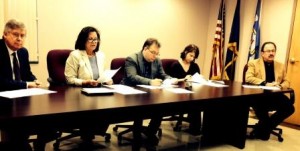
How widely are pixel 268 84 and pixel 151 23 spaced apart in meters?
2.19

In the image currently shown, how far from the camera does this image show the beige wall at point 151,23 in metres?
3.77

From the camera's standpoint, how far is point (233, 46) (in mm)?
4941

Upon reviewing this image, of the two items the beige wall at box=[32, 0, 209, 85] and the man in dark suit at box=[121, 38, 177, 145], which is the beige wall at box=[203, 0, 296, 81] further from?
the man in dark suit at box=[121, 38, 177, 145]

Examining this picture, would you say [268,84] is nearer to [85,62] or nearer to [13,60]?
[85,62]

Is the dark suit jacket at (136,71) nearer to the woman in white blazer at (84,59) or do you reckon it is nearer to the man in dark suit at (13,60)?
the woman in white blazer at (84,59)

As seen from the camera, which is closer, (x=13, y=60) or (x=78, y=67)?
(x=13, y=60)

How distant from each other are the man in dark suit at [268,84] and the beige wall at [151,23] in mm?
896

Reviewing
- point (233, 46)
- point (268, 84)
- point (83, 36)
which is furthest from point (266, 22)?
point (83, 36)

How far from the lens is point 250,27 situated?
4.84 metres

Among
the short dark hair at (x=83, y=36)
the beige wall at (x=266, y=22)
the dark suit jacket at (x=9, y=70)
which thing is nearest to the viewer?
the dark suit jacket at (x=9, y=70)

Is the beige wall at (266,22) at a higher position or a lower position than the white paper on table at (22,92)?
higher

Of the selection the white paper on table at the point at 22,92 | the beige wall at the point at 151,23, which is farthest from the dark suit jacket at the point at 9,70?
the beige wall at the point at 151,23

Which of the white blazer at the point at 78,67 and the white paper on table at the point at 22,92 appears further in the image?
the white blazer at the point at 78,67

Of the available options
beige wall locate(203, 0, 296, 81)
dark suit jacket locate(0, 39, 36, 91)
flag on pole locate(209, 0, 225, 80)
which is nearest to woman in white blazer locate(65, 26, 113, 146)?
dark suit jacket locate(0, 39, 36, 91)
